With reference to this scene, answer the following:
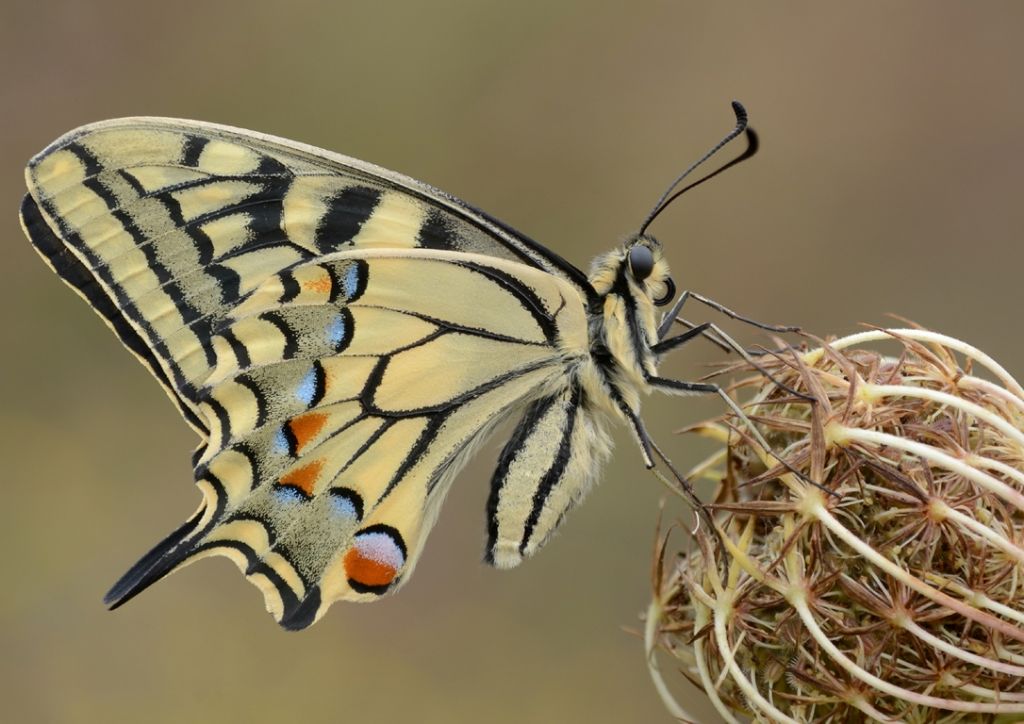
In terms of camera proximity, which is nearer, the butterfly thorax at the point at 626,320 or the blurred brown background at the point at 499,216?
the butterfly thorax at the point at 626,320

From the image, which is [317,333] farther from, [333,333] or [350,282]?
[350,282]

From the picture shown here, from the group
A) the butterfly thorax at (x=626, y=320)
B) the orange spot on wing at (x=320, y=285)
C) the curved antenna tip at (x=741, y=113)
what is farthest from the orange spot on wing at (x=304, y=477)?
the curved antenna tip at (x=741, y=113)

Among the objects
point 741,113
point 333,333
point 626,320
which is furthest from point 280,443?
point 741,113

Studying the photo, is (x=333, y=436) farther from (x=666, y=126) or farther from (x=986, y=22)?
(x=986, y=22)

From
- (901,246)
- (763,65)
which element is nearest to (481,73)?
(763,65)

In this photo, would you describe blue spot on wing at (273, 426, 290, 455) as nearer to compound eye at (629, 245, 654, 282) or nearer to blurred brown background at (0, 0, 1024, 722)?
compound eye at (629, 245, 654, 282)

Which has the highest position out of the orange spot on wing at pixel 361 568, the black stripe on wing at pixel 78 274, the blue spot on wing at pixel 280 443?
the black stripe on wing at pixel 78 274

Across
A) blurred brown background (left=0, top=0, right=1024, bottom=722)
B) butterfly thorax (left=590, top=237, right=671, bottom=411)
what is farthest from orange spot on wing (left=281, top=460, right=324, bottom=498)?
blurred brown background (left=0, top=0, right=1024, bottom=722)

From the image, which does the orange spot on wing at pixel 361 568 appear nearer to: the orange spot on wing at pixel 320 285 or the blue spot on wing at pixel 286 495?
the blue spot on wing at pixel 286 495
